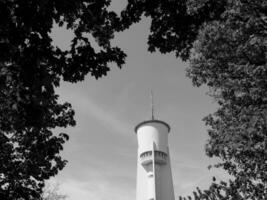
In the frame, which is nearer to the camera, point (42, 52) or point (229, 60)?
point (42, 52)

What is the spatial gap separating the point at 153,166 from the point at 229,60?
110 ft

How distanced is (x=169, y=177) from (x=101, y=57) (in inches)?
1664

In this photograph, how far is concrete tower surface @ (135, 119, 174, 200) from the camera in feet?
151

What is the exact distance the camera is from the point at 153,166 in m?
44.6

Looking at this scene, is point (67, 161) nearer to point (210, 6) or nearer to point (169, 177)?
point (210, 6)

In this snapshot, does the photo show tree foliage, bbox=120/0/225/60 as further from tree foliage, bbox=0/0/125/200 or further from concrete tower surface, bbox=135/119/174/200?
concrete tower surface, bbox=135/119/174/200

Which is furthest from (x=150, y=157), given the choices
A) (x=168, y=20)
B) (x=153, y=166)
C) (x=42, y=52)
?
(x=42, y=52)

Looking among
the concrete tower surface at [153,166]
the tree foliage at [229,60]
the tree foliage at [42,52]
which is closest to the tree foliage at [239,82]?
the tree foliage at [229,60]

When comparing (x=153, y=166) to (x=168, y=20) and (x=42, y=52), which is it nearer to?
(x=168, y=20)

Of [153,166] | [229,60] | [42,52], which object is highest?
[153,166]

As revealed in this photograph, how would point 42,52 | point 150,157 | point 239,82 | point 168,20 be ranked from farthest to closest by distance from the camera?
1. point 150,157
2. point 239,82
3. point 168,20
4. point 42,52

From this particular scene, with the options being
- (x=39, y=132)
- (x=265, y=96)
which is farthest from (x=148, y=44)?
(x=39, y=132)

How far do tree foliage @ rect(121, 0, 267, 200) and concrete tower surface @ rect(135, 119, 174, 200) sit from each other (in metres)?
32.2

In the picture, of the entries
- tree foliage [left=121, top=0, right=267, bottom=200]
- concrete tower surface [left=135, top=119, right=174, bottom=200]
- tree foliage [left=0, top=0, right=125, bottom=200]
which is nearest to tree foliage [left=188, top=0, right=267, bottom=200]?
tree foliage [left=121, top=0, right=267, bottom=200]
